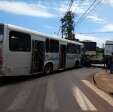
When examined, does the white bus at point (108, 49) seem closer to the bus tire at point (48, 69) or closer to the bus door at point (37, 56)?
the bus tire at point (48, 69)

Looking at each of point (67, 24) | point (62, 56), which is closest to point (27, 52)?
point (62, 56)

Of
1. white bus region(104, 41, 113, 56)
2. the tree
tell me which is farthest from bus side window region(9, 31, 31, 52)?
the tree

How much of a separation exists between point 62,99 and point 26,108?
2719 mm

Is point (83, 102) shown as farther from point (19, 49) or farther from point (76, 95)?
point (19, 49)

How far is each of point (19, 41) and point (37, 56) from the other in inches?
130

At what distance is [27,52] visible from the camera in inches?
866

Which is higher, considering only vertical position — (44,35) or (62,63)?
(44,35)

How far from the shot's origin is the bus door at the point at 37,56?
23.2 meters

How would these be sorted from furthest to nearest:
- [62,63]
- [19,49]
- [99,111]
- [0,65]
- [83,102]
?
[62,63], [19,49], [0,65], [83,102], [99,111]

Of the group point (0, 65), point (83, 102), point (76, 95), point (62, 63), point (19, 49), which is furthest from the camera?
point (62, 63)

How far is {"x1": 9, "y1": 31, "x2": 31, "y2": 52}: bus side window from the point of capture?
19953mm

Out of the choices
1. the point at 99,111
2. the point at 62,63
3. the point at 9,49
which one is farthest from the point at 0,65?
the point at 62,63

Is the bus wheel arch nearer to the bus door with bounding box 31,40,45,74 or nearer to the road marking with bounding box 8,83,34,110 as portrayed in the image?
the bus door with bounding box 31,40,45,74

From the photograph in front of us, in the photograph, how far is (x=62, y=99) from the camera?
14023 mm
